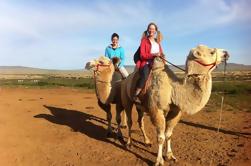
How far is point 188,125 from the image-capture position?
12.2 metres

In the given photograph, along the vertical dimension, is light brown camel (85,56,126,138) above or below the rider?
below

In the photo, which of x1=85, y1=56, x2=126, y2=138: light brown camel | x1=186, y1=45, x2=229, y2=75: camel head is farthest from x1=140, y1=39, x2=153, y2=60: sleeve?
x1=85, y1=56, x2=126, y2=138: light brown camel

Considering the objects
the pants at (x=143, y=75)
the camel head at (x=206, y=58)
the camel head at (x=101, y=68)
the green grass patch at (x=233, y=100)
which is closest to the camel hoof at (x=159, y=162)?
the pants at (x=143, y=75)

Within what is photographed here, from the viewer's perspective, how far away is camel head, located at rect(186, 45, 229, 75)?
6730 millimetres

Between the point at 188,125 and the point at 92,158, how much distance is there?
4795 millimetres

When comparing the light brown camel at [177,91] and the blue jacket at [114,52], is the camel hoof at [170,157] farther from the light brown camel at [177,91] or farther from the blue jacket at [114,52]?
the blue jacket at [114,52]

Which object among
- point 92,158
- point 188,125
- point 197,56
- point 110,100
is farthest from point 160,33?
point 188,125

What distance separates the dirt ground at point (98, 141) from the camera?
812 centimetres

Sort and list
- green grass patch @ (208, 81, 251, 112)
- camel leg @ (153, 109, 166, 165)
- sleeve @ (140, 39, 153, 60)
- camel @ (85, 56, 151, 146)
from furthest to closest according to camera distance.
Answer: green grass patch @ (208, 81, 251, 112)
camel @ (85, 56, 151, 146)
sleeve @ (140, 39, 153, 60)
camel leg @ (153, 109, 166, 165)

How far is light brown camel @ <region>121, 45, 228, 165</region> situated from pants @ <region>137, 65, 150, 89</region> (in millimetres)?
203

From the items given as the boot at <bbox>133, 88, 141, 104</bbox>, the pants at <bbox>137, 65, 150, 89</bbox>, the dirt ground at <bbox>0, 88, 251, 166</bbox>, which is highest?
the pants at <bbox>137, 65, 150, 89</bbox>

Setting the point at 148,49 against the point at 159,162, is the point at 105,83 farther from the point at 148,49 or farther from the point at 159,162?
the point at 159,162

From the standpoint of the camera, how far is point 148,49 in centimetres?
805

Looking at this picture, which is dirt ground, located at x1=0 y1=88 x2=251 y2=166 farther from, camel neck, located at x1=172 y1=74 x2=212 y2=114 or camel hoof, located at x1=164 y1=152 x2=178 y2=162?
camel neck, located at x1=172 y1=74 x2=212 y2=114
